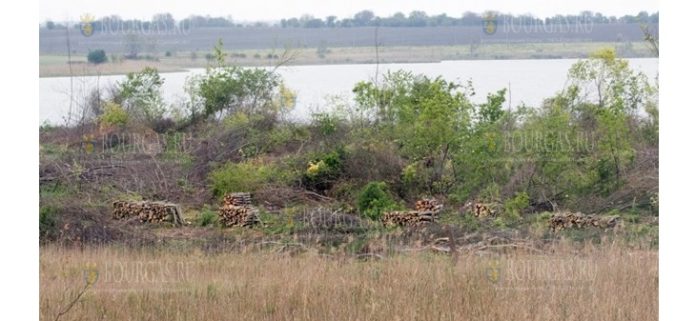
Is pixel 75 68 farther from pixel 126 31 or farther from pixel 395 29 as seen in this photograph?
pixel 395 29

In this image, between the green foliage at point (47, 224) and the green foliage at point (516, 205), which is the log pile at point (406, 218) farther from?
the green foliage at point (47, 224)

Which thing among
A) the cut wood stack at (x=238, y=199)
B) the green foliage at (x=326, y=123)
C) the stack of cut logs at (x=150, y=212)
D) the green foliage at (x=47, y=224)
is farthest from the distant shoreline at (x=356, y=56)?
the green foliage at (x=47, y=224)

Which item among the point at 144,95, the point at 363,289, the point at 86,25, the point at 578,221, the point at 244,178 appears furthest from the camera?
the point at 86,25

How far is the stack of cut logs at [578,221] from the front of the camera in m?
12.9

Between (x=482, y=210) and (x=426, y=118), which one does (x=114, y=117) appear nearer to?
(x=426, y=118)

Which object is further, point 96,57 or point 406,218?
point 96,57

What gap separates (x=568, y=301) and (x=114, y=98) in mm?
13271

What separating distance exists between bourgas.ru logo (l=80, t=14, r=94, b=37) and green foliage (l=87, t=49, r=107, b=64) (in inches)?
71.5

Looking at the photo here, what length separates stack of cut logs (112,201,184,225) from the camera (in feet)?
45.6

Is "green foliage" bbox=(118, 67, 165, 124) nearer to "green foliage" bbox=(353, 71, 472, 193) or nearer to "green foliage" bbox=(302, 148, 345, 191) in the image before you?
"green foliage" bbox=(353, 71, 472, 193)

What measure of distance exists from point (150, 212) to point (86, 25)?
21.5 ft

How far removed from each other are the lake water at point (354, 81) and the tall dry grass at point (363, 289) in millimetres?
8470

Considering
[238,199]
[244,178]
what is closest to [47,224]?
[238,199]

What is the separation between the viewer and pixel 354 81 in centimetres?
1986
